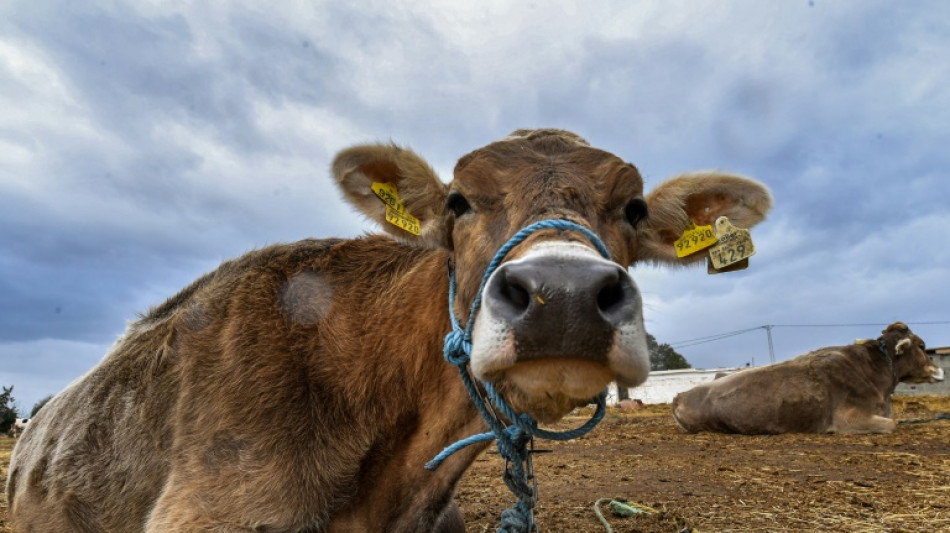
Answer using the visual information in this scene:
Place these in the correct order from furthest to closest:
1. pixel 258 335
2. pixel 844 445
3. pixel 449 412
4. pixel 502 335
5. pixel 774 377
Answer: pixel 774 377 < pixel 844 445 < pixel 258 335 < pixel 449 412 < pixel 502 335

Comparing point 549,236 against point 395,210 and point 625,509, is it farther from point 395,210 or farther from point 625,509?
point 625,509

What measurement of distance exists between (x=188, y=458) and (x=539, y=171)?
2.41m

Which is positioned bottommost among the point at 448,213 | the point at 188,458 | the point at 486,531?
the point at 486,531

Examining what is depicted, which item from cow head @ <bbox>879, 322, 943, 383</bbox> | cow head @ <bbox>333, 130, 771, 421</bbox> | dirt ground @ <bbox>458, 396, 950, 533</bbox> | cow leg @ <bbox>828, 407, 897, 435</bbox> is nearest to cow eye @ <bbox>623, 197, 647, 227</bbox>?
cow head @ <bbox>333, 130, 771, 421</bbox>

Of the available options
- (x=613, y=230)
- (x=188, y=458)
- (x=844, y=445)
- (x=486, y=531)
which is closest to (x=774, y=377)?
(x=844, y=445)

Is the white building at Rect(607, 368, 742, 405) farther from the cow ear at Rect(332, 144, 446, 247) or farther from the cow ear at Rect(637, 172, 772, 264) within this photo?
the cow ear at Rect(332, 144, 446, 247)

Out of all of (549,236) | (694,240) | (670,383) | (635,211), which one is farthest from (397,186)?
(670,383)

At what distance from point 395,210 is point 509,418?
5.72 feet

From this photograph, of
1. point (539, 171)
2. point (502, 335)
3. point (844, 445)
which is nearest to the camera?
point (502, 335)

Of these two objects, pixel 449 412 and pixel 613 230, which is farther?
pixel 449 412

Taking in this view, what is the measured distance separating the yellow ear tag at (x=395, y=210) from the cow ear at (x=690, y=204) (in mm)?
1472

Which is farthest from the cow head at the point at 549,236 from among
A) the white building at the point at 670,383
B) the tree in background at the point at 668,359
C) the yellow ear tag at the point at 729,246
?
the tree in background at the point at 668,359

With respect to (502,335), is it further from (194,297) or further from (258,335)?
(194,297)

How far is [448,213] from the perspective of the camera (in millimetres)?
3463
